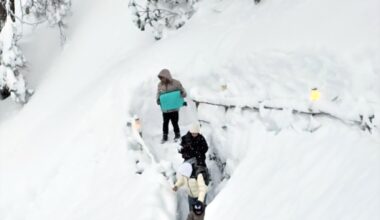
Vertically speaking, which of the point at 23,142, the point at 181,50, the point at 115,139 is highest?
the point at 181,50

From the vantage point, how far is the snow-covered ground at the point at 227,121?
722 centimetres

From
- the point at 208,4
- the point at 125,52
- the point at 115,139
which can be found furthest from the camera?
the point at 125,52

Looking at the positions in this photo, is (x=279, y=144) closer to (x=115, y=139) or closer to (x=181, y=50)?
(x=115, y=139)

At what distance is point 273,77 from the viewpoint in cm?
986

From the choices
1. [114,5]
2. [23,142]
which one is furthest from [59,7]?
[23,142]

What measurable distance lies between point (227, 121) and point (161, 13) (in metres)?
5.32

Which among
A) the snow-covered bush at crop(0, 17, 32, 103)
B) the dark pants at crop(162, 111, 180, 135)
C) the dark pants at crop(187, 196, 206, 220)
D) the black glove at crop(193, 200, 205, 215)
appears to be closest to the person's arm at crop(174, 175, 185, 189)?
the dark pants at crop(187, 196, 206, 220)

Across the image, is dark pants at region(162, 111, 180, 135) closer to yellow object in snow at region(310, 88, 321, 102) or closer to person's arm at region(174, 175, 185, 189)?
person's arm at region(174, 175, 185, 189)

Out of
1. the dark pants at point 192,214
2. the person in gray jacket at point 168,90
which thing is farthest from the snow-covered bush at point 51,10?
the dark pants at point 192,214

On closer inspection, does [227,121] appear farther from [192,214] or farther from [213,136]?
[192,214]

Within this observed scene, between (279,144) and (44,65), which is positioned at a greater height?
(279,144)

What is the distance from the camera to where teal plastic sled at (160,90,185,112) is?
10.5 metres

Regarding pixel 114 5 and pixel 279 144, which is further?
pixel 114 5

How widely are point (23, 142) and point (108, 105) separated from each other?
3.63 metres
